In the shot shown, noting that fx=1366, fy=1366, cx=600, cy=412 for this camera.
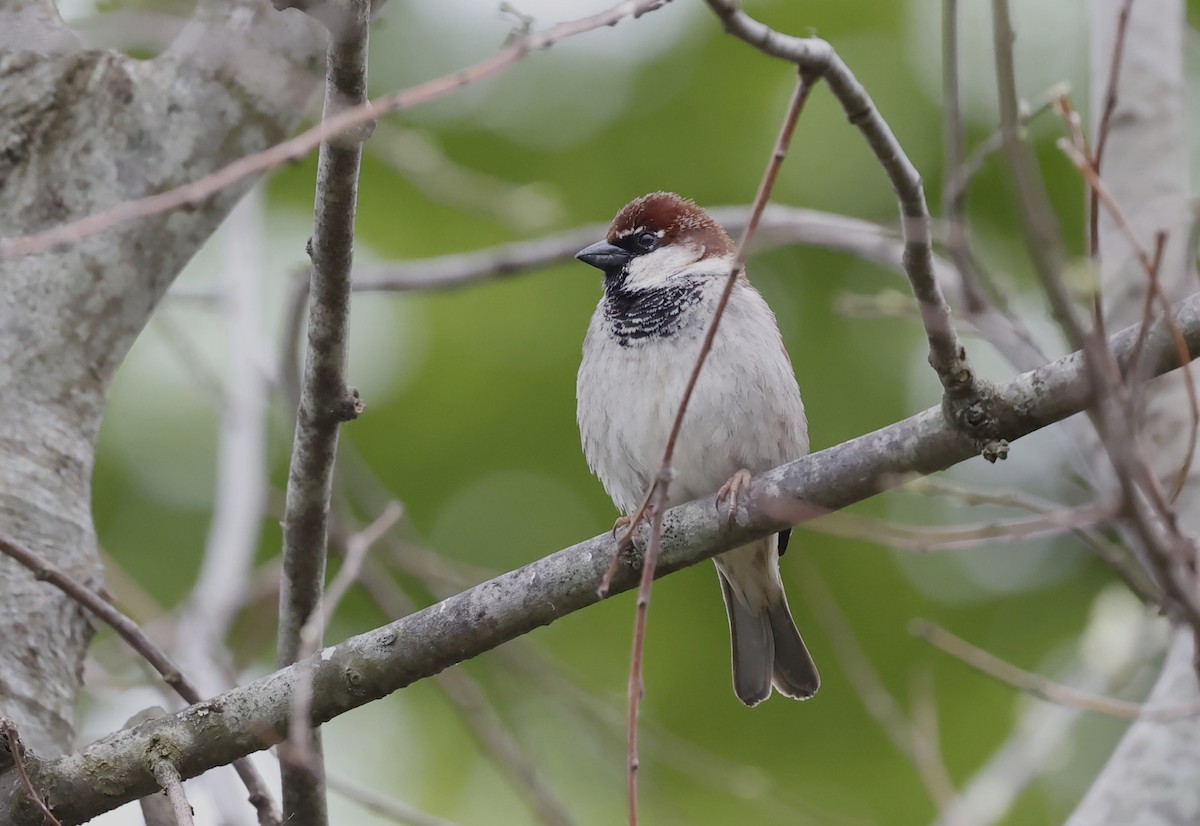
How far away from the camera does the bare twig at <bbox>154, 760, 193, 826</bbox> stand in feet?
6.10

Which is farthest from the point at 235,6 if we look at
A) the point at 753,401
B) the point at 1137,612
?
→ the point at 1137,612

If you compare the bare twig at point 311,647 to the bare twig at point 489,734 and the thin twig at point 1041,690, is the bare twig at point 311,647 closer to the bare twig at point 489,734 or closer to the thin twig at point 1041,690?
the bare twig at point 489,734

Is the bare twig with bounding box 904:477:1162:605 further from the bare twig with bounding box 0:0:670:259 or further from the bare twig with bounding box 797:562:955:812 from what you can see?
the bare twig with bounding box 0:0:670:259

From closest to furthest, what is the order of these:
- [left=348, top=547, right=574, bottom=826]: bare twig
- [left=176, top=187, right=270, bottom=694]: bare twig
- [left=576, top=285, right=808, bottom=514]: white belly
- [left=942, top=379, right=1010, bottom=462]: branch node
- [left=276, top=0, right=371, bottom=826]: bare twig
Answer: [left=276, top=0, right=371, bottom=826]: bare twig, [left=942, top=379, right=1010, bottom=462]: branch node, [left=348, top=547, right=574, bottom=826]: bare twig, [left=576, top=285, right=808, bottom=514]: white belly, [left=176, top=187, right=270, bottom=694]: bare twig

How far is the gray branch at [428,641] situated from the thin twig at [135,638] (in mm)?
110

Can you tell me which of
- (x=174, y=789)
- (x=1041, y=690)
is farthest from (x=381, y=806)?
(x=1041, y=690)

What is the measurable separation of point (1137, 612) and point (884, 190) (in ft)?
9.79

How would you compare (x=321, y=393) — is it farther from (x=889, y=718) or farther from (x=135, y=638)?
(x=889, y=718)

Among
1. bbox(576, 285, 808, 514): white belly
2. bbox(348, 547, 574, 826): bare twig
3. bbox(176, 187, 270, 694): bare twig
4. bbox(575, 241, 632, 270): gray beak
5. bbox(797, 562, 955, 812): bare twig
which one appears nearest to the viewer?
bbox(797, 562, 955, 812): bare twig

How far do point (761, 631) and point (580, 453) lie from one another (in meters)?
2.26

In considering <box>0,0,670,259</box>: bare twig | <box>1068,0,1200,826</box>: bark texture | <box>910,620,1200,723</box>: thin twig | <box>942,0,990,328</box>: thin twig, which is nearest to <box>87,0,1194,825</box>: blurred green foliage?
<box>1068,0,1200,826</box>: bark texture

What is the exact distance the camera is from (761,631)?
12.4ft

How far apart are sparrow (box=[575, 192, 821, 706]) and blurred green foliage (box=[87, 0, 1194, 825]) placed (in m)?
1.90

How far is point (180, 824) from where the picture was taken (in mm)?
1814
